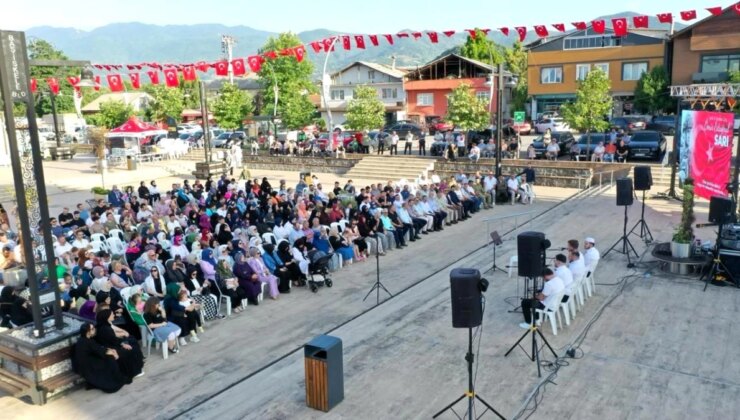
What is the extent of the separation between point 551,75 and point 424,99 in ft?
39.7

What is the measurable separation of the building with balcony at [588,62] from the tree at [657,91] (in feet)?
8.64

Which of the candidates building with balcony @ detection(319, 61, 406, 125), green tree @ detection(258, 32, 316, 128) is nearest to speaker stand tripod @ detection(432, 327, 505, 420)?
green tree @ detection(258, 32, 316, 128)

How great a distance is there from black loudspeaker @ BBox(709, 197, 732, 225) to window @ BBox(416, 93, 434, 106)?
155 feet

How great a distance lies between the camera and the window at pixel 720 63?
1640 inches

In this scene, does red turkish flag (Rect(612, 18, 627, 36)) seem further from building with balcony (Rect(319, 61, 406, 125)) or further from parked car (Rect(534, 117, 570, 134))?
building with balcony (Rect(319, 61, 406, 125))

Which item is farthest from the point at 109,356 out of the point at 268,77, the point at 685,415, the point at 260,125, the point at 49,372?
the point at 268,77

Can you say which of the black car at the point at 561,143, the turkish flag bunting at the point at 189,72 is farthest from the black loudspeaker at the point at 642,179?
the turkish flag bunting at the point at 189,72

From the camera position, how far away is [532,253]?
28.6 ft

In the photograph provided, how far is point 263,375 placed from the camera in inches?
334

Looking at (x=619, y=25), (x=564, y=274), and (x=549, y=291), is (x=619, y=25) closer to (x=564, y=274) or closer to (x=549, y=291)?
(x=564, y=274)

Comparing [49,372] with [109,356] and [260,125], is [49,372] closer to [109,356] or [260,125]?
[109,356]

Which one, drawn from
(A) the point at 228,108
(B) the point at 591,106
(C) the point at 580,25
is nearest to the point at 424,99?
(A) the point at 228,108

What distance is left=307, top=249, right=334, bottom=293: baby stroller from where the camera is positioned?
12.1 meters

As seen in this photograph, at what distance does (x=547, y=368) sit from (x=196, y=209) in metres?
11.1
